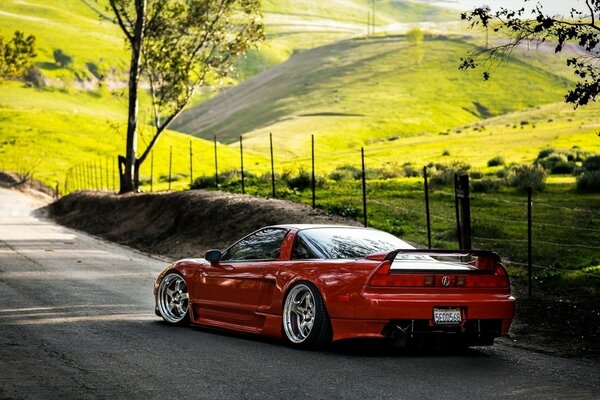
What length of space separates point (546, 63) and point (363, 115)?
153 ft

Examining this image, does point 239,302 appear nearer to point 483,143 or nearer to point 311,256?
point 311,256

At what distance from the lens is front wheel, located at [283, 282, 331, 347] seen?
10781mm

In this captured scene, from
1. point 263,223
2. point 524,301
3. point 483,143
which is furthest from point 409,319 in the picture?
point 483,143

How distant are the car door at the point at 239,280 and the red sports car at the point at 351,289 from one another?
1 cm

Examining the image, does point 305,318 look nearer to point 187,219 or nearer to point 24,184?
point 187,219

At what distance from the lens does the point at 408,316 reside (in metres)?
10.4

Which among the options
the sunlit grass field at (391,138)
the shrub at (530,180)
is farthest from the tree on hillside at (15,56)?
the shrub at (530,180)

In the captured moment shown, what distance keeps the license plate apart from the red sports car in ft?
0.03

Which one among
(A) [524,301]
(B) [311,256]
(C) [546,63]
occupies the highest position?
(C) [546,63]

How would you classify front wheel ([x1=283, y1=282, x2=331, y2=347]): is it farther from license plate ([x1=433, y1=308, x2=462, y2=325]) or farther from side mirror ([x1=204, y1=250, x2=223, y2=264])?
side mirror ([x1=204, y1=250, x2=223, y2=264])

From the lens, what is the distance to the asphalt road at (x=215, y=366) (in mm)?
8562

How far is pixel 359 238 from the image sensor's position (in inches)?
466

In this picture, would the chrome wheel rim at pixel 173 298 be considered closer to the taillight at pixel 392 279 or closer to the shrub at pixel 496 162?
the taillight at pixel 392 279

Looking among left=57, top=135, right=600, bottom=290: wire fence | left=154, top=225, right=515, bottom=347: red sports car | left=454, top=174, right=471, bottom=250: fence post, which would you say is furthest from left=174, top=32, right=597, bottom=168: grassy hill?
left=154, top=225, right=515, bottom=347: red sports car
